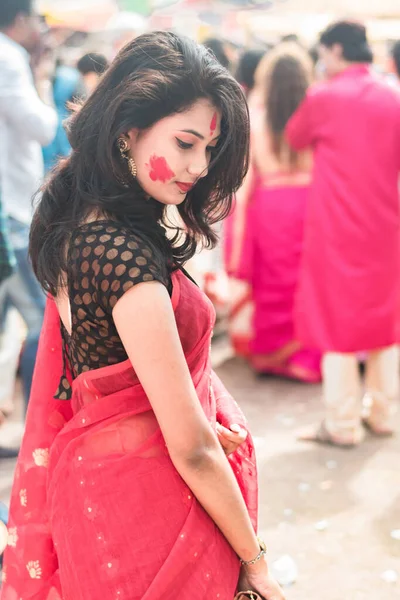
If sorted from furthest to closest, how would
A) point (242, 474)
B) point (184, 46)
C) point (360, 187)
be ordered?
point (360, 187)
point (242, 474)
point (184, 46)

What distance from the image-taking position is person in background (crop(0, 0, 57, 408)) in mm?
3299

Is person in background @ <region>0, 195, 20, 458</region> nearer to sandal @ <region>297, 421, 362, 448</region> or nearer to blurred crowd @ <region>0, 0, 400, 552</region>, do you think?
blurred crowd @ <region>0, 0, 400, 552</region>

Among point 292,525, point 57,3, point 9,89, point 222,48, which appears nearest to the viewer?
point 292,525

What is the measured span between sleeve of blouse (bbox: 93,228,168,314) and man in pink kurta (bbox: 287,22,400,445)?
248cm

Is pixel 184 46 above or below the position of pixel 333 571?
above

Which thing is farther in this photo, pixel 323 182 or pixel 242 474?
pixel 323 182

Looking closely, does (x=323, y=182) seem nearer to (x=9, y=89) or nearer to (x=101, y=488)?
(x=9, y=89)

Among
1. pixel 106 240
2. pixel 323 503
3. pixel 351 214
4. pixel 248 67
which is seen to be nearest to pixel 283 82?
pixel 248 67

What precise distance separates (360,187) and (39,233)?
240cm

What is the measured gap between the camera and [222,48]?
17.8 ft

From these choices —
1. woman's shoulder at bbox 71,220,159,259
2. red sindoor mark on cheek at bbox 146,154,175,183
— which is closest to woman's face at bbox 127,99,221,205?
red sindoor mark on cheek at bbox 146,154,175,183

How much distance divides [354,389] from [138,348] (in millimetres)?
2673

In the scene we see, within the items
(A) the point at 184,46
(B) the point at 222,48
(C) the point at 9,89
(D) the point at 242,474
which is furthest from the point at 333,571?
(B) the point at 222,48

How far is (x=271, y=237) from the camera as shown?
181 inches
